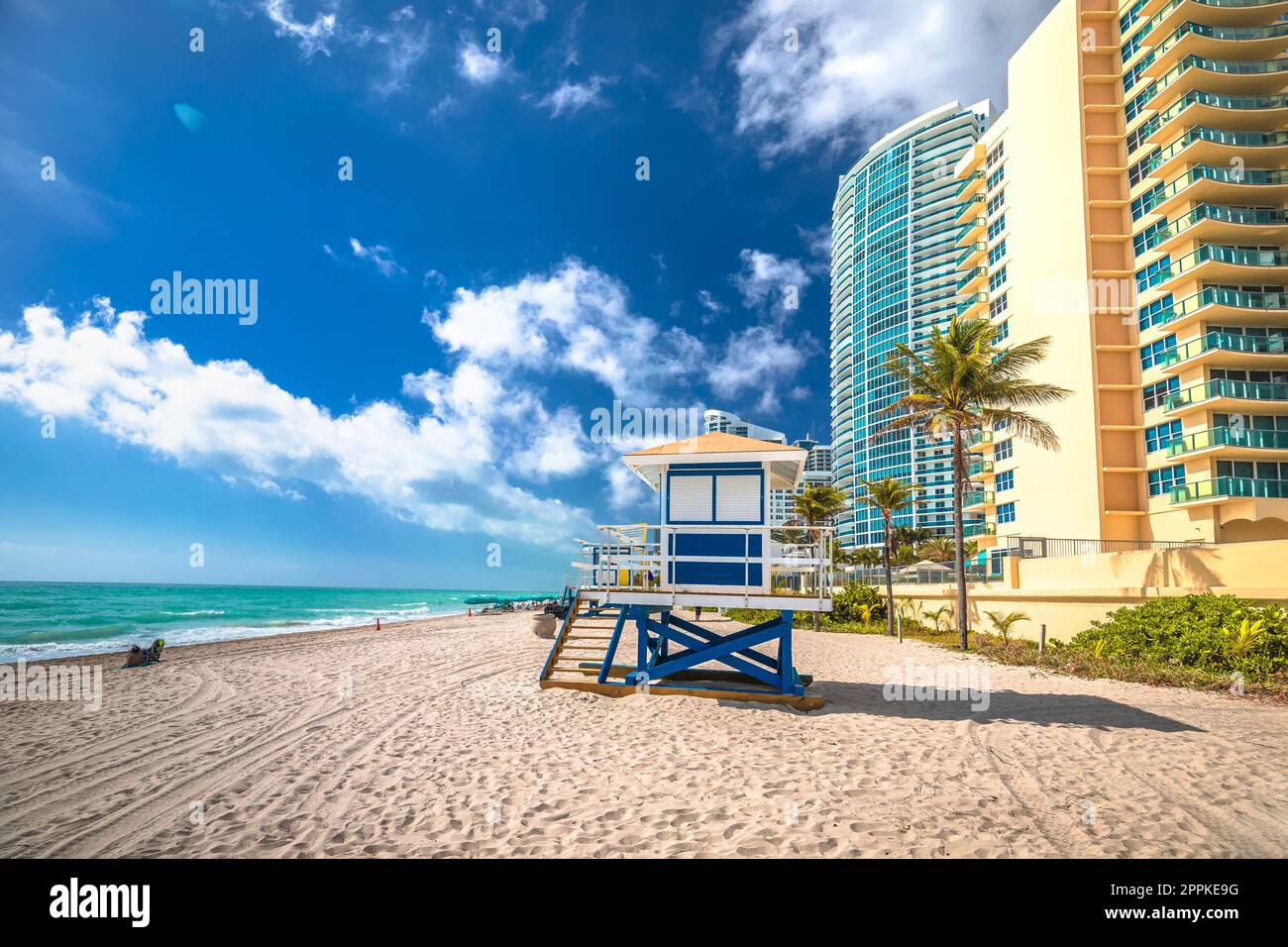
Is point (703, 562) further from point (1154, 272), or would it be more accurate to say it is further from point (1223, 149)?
point (1223, 149)

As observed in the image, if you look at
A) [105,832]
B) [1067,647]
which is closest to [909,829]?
[105,832]

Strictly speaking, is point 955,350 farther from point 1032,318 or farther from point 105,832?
point 105,832

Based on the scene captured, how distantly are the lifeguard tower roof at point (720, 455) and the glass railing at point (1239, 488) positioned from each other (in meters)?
24.2

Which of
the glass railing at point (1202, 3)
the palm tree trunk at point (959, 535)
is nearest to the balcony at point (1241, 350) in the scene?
the palm tree trunk at point (959, 535)

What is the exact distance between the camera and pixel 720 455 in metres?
11.9

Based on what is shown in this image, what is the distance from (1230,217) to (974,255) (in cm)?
1494

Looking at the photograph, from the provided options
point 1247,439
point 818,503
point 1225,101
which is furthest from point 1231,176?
point 818,503

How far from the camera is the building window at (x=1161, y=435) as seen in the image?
92.8 feet

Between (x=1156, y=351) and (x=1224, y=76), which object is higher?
(x=1224, y=76)

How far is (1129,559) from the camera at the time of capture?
71.5 feet

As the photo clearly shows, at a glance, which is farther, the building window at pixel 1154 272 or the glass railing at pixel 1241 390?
the building window at pixel 1154 272

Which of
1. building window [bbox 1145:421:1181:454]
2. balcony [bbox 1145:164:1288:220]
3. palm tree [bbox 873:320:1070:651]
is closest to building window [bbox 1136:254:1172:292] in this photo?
balcony [bbox 1145:164:1288:220]

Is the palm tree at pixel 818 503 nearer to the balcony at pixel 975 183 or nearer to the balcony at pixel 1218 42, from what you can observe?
the balcony at pixel 975 183

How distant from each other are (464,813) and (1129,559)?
24.8m
